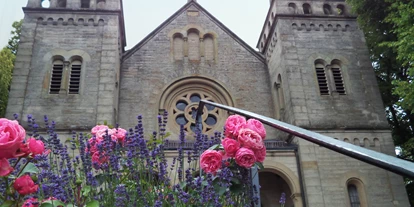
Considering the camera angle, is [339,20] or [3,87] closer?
[339,20]

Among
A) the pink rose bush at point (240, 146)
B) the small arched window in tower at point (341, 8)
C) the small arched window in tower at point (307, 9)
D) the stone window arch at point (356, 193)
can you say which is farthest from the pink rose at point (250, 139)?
the small arched window in tower at point (341, 8)

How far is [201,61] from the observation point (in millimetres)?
17312

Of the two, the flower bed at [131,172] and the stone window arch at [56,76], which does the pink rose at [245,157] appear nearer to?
the flower bed at [131,172]

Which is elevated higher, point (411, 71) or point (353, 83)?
point (353, 83)

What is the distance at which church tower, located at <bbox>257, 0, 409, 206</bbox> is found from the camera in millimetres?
13227

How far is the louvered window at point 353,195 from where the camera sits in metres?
13.2

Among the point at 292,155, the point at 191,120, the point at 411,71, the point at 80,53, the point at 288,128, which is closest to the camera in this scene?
the point at 288,128

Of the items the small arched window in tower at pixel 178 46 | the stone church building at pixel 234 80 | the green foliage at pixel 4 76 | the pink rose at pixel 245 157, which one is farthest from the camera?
the green foliage at pixel 4 76

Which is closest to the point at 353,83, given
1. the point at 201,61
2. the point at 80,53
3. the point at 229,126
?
the point at 201,61

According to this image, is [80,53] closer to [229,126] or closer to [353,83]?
[353,83]

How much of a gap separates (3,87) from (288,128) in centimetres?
2147

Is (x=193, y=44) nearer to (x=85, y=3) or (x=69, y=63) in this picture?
(x=85, y=3)

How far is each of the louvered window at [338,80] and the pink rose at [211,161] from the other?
13.2 meters

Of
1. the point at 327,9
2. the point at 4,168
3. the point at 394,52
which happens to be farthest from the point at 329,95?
the point at 4,168
